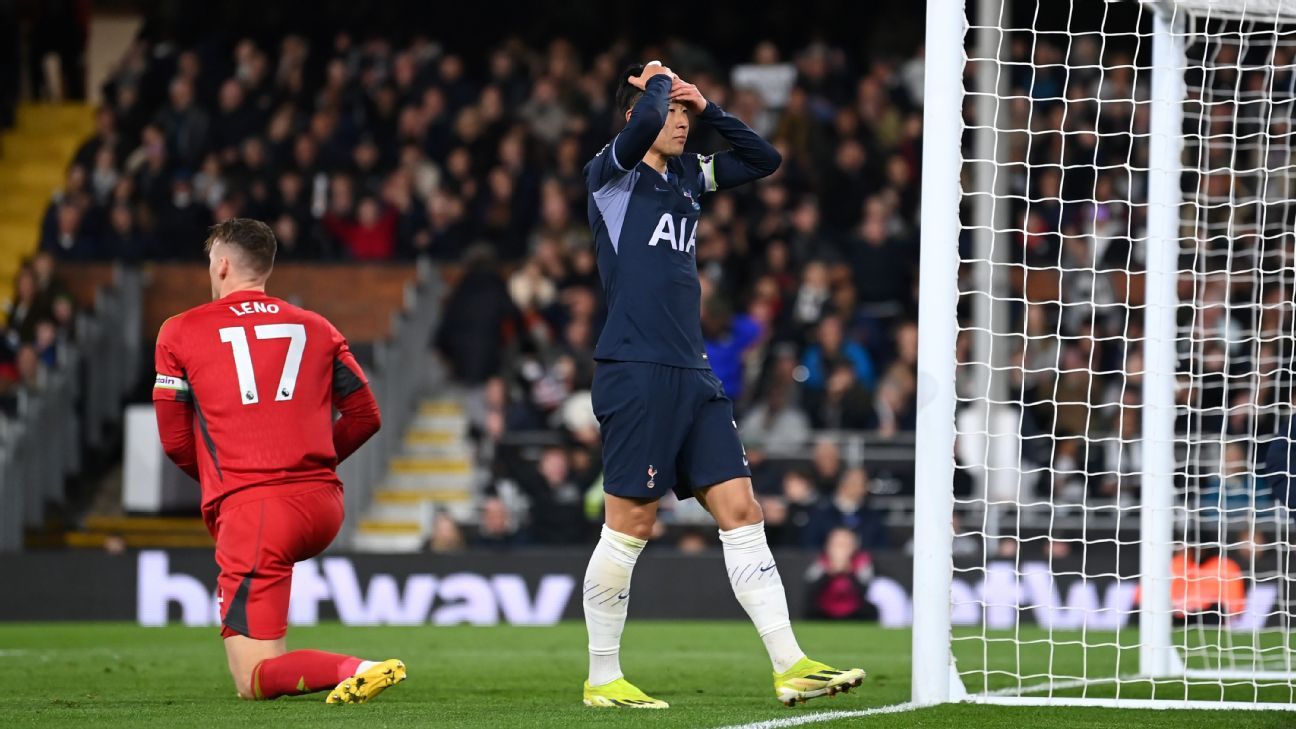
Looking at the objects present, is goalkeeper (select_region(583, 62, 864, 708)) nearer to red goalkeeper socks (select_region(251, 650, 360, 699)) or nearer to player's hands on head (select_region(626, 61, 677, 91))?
player's hands on head (select_region(626, 61, 677, 91))

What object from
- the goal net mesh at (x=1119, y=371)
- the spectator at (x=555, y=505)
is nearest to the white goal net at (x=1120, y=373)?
the goal net mesh at (x=1119, y=371)

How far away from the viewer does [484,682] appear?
752cm

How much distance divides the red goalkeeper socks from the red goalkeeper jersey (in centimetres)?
62

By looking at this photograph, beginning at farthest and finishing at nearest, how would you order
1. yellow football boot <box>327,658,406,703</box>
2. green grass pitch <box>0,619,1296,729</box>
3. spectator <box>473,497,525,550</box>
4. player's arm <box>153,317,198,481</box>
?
spectator <box>473,497,525,550</box>, player's arm <box>153,317,198,481</box>, yellow football boot <box>327,658,406,703</box>, green grass pitch <box>0,619,1296,729</box>

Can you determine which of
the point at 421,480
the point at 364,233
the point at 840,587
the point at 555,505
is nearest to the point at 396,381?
the point at 421,480

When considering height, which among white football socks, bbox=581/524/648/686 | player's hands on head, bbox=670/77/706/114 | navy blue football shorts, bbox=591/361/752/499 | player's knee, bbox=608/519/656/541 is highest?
player's hands on head, bbox=670/77/706/114

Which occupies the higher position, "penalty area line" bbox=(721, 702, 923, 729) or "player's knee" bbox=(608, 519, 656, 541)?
"player's knee" bbox=(608, 519, 656, 541)

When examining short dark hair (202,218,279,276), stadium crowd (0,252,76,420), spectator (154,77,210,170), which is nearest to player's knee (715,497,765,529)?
short dark hair (202,218,279,276)

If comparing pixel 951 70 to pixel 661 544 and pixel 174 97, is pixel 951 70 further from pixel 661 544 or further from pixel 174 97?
pixel 174 97

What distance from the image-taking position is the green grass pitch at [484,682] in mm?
5469

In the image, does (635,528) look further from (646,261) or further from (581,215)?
(581,215)

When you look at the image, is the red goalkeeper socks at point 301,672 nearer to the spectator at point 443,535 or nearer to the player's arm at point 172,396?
the player's arm at point 172,396

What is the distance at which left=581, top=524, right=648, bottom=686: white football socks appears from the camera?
600cm

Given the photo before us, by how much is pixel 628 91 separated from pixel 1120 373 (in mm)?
3441
